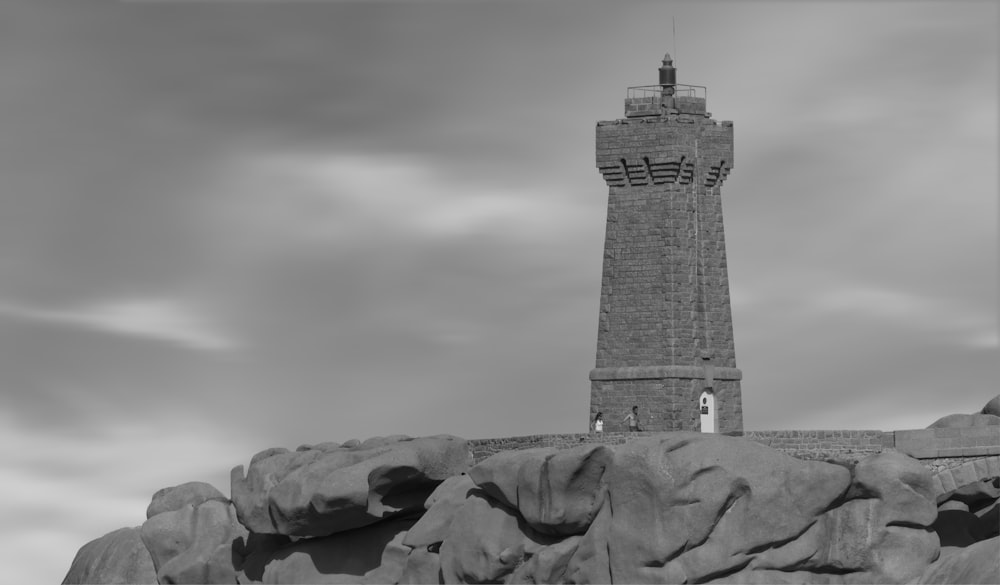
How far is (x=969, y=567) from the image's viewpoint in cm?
4375

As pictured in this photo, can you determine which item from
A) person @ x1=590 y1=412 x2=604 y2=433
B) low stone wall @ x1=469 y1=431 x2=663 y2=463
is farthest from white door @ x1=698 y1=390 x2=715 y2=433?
low stone wall @ x1=469 y1=431 x2=663 y2=463

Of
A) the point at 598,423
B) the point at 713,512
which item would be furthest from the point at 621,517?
the point at 598,423

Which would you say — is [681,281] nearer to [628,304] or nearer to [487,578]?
[628,304]

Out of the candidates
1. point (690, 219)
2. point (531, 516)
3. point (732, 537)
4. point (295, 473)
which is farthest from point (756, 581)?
point (690, 219)

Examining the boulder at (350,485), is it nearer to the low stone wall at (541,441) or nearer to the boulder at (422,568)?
the low stone wall at (541,441)

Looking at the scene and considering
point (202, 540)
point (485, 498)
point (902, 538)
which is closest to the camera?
point (902, 538)

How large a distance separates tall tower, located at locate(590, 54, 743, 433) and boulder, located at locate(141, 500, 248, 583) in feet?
34.6

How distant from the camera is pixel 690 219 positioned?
200 feet

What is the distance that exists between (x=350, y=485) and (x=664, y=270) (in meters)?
12.7

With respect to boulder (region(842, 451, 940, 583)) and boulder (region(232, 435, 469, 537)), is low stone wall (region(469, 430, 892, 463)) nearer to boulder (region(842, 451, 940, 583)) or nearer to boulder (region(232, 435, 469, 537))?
boulder (region(232, 435, 469, 537))

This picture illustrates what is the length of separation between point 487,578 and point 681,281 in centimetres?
1412

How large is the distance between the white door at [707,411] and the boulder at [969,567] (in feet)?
48.3

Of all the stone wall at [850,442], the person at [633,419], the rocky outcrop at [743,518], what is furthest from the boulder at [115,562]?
the rocky outcrop at [743,518]

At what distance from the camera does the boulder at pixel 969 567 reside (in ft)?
140
